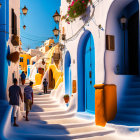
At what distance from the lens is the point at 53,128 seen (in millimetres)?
7852

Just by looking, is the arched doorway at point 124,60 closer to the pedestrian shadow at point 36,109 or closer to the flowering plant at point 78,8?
the flowering plant at point 78,8

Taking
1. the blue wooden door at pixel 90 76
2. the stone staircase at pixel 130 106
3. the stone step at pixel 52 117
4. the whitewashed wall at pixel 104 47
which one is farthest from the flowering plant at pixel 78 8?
the stone step at pixel 52 117

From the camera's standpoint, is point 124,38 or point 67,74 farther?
point 67,74

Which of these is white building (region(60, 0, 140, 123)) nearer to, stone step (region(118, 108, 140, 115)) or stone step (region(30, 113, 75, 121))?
stone step (region(118, 108, 140, 115))

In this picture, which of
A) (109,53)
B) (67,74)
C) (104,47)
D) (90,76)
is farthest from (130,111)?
(67,74)

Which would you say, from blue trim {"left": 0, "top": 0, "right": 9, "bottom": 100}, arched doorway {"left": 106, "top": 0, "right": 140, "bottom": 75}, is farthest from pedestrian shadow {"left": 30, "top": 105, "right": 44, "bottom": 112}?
arched doorway {"left": 106, "top": 0, "right": 140, "bottom": 75}

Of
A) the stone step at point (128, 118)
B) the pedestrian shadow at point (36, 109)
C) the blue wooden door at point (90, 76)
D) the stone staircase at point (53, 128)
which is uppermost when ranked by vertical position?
the blue wooden door at point (90, 76)

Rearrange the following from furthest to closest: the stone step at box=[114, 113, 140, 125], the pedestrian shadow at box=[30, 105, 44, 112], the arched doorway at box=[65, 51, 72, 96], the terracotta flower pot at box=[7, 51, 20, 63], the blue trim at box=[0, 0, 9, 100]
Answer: the arched doorway at box=[65, 51, 72, 96] → the pedestrian shadow at box=[30, 105, 44, 112] → the terracotta flower pot at box=[7, 51, 20, 63] → the blue trim at box=[0, 0, 9, 100] → the stone step at box=[114, 113, 140, 125]

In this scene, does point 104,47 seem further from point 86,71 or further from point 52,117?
point 52,117

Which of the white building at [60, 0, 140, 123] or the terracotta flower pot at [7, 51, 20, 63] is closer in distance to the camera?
the white building at [60, 0, 140, 123]

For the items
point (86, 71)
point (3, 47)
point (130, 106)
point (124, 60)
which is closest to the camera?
point (130, 106)

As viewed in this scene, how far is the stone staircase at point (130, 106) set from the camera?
6.84 m

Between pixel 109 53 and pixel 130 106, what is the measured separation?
2101mm

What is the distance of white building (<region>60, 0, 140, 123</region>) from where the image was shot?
7.74 meters
